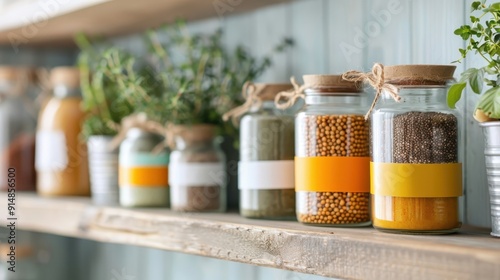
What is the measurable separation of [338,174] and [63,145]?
76 cm

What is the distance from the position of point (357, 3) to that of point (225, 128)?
31 centimetres

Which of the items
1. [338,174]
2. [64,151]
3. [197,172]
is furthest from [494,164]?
[64,151]

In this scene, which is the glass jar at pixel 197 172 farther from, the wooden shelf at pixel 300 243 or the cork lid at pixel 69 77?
the cork lid at pixel 69 77

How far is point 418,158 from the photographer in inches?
33.2

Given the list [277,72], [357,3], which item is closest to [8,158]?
[277,72]

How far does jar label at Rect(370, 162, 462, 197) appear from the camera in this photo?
0.84m

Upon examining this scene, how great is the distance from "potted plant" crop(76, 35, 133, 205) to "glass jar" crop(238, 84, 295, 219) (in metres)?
0.31

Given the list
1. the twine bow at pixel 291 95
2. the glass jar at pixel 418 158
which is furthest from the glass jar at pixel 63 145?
the glass jar at pixel 418 158

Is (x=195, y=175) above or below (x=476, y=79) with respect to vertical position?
below

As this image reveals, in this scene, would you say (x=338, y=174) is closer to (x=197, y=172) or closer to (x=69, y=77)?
(x=197, y=172)

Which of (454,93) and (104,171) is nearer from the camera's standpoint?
(454,93)

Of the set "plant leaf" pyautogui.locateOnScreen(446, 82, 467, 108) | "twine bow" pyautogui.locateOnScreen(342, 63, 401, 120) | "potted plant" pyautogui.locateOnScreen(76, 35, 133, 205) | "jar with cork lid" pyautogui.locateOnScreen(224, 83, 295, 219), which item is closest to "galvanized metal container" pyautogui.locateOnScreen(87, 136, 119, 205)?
"potted plant" pyautogui.locateOnScreen(76, 35, 133, 205)

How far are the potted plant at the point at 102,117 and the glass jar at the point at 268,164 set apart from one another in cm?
31

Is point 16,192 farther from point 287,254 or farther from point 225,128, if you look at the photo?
point 287,254
